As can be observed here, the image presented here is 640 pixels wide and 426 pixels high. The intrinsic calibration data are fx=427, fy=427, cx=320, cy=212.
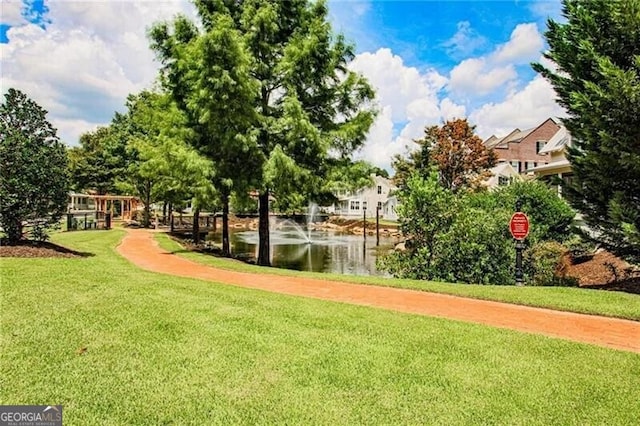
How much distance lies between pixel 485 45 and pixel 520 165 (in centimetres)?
3953

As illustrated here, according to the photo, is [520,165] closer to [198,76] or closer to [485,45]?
[485,45]

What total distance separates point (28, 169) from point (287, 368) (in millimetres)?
8836

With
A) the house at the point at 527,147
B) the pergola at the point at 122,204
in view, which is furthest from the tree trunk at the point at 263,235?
the house at the point at 527,147

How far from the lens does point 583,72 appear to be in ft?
30.3

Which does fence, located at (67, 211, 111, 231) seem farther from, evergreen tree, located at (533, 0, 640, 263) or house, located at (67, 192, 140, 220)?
evergreen tree, located at (533, 0, 640, 263)

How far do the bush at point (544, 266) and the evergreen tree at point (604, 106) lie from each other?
2.34 m

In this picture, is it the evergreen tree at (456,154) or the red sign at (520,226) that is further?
the evergreen tree at (456,154)

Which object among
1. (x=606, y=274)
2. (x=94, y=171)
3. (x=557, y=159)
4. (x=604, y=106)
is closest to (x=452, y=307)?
(x=604, y=106)

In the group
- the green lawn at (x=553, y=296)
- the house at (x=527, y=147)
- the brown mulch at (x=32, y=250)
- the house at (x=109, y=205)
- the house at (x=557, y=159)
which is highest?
the house at (x=527, y=147)

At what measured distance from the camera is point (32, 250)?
9.95 metres

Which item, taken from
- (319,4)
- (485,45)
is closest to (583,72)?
(485,45)

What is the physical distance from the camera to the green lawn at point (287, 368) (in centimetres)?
328

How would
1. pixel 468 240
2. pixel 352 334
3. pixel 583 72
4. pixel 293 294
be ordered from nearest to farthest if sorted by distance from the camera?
1. pixel 352 334
2. pixel 293 294
3. pixel 583 72
4. pixel 468 240

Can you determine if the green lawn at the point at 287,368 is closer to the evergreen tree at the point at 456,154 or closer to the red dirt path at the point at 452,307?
the red dirt path at the point at 452,307
